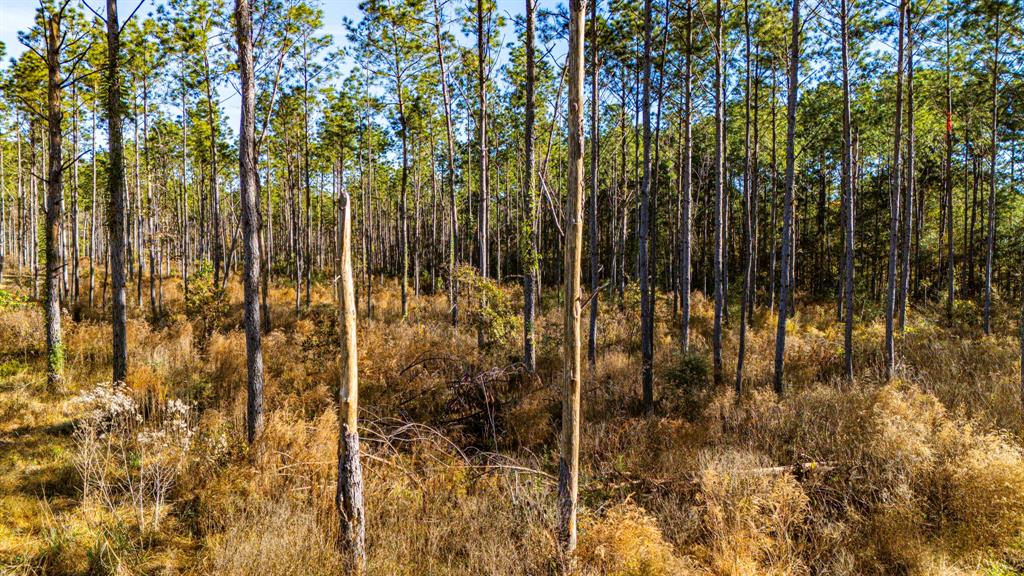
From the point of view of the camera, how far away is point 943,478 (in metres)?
4.75

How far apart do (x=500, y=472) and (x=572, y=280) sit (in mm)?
3600

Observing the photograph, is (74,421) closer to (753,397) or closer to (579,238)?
(579,238)

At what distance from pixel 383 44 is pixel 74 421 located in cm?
1308

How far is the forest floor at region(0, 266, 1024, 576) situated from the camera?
12.6ft

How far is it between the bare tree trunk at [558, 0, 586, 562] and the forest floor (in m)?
0.51

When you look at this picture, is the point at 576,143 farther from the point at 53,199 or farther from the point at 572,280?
the point at 53,199

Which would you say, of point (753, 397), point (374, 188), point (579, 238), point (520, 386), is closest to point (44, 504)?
point (579, 238)

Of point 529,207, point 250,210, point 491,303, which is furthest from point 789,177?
point 250,210

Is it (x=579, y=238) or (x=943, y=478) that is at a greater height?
(x=579, y=238)

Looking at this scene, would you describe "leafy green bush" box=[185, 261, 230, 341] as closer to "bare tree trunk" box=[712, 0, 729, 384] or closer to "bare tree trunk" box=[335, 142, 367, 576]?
"bare tree trunk" box=[335, 142, 367, 576]

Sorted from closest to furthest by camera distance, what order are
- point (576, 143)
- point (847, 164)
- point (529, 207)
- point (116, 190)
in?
1. point (576, 143)
2. point (529, 207)
3. point (116, 190)
4. point (847, 164)

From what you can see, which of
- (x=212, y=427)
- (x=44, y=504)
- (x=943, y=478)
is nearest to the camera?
(x=44, y=504)

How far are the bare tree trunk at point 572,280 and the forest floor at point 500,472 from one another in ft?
1.66

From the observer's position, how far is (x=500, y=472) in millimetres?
5621
